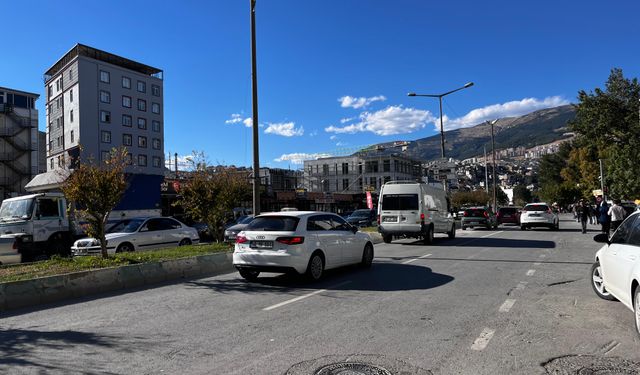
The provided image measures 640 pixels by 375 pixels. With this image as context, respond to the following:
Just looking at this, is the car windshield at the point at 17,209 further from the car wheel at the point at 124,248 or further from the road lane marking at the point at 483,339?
the road lane marking at the point at 483,339

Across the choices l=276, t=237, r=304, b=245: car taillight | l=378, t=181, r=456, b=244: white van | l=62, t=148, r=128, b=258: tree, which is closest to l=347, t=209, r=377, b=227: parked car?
l=378, t=181, r=456, b=244: white van

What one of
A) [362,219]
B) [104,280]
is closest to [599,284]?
[104,280]

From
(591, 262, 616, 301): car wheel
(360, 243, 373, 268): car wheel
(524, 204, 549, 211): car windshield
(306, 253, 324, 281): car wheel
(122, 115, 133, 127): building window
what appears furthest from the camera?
(122, 115, 133, 127): building window

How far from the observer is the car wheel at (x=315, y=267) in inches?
396

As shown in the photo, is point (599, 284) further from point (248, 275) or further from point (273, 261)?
point (248, 275)

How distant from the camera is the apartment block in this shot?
66312mm

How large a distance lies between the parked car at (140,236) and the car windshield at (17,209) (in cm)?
187

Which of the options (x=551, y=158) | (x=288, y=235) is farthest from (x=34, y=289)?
(x=551, y=158)

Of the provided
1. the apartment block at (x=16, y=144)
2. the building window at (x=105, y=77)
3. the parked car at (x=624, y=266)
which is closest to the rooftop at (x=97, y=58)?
the building window at (x=105, y=77)

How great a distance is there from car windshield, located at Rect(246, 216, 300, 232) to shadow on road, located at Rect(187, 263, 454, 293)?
1.17 metres

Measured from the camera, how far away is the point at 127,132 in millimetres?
74188

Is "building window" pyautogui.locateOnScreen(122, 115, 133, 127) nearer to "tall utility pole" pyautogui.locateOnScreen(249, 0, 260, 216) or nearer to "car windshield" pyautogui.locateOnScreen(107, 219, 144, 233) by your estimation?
"car windshield" pyautogui.locateOnScreen(107, 219, 144, 233)

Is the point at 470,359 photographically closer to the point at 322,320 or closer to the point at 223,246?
the point at 322,320

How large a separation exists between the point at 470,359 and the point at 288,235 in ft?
17.8
